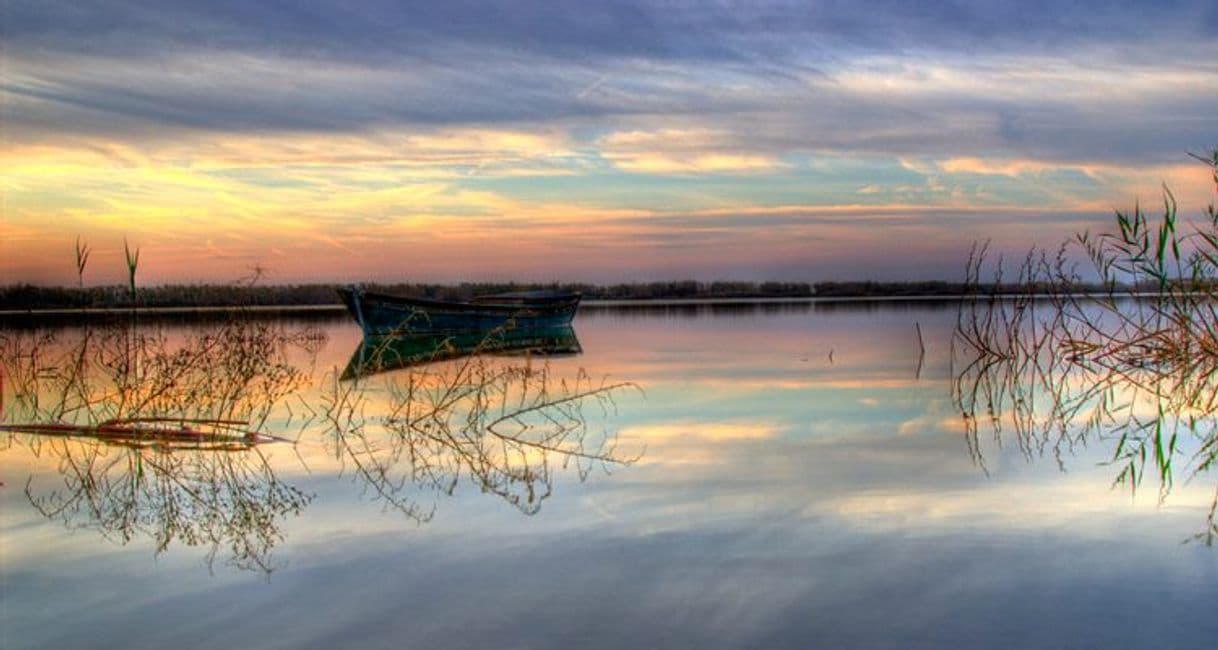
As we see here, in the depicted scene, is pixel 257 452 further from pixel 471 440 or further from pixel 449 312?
pixel 449 312

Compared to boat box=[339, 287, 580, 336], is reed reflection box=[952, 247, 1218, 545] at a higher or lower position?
lower

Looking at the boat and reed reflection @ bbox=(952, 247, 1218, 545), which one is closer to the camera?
reed reflection @ bbox=(952, 247, 1218, 545)

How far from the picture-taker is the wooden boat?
20812 millimetres

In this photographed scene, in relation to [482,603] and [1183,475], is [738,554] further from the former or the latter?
[1183,475]

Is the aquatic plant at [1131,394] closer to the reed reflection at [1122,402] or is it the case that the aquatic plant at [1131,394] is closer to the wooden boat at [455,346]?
the reed reflection at [1122,402]

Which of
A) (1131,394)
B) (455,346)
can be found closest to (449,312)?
(455,346)

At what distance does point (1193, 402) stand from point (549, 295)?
22.0 m

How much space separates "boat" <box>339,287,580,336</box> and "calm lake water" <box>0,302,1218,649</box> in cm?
1386

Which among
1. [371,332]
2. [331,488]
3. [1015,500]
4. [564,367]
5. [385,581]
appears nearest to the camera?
[385,581]

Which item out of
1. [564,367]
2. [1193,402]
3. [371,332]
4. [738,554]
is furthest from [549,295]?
[738,554]

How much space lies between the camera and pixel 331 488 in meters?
8.12

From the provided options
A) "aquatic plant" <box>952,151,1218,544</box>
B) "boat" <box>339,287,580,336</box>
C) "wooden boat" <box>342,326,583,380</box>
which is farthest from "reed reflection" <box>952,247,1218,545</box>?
"boat" <box>339,287,580,336</box>

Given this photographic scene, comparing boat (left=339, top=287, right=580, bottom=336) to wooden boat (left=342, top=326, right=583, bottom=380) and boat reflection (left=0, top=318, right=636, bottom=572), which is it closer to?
wooden boat (left=342, top=326, right=583, bottom=380)

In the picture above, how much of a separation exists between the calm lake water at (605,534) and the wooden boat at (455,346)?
808 cm
